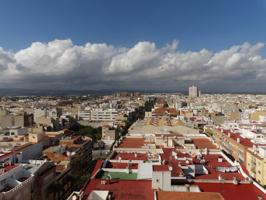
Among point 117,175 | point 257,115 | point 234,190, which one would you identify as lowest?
point 234,190

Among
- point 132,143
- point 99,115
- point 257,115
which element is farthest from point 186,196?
point 99,115

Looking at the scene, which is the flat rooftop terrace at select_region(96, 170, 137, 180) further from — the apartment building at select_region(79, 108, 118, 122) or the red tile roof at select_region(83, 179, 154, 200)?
the apartment building at select_region(79, 108, 118, 122)

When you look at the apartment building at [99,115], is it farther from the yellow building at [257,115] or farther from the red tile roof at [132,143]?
the red tile roof at [132,143]

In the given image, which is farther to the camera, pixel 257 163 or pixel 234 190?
pixel 257 163

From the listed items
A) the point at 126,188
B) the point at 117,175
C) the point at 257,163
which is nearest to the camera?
the point at 126,188

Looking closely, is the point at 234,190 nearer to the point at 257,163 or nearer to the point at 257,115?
the point at 257,163

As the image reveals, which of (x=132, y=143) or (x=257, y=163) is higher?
(x=132, y=143)

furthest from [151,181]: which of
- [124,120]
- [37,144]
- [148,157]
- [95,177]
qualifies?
[124,120]

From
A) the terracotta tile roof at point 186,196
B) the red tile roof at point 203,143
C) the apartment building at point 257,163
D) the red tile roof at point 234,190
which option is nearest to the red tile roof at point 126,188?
the terracotta tile roof at point 186,196

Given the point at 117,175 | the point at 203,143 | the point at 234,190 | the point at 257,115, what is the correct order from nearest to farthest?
the point at 234,190, the point at 117,175, the point at 203,143, the point at 257,115

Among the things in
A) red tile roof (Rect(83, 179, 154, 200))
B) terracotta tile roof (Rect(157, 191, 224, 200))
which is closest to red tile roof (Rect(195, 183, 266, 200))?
terracotta tile roof (Rect(157, 191, 224, 200))

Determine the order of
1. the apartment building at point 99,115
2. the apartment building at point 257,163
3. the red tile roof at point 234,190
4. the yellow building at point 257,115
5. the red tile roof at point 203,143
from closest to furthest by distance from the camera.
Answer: the red tile roof at point 234,190
the apartment building at point 257,163
the red tile roof at point 203,143
the yellow building at point 257,115
the apartment building at point 99,115

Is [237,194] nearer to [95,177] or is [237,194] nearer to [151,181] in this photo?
[151,181]
